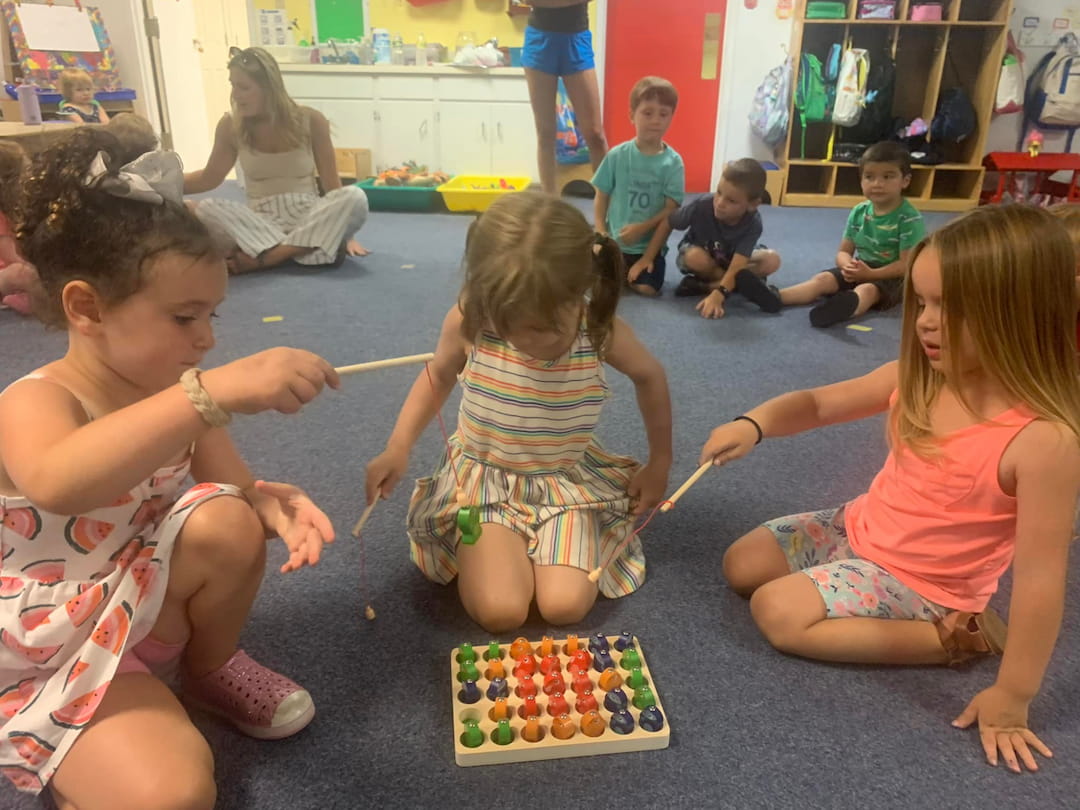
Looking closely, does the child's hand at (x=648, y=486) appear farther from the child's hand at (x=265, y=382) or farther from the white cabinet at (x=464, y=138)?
the white cabinet at (x=464, y=138)

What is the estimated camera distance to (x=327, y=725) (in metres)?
0.87

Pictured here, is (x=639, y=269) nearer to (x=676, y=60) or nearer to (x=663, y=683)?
(x=663, y=683)

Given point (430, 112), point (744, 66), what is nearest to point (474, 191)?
point (430, 112)

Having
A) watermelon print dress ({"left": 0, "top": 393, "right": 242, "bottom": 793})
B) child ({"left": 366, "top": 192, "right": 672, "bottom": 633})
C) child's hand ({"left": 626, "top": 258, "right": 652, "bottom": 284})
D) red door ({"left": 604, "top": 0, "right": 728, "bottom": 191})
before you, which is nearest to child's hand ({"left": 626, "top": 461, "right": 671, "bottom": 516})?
child ({"left": 366, "top": 192, "right": 672, "bottom": 633})

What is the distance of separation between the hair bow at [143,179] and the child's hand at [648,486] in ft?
2.26

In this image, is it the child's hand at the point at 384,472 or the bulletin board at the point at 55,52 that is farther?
the bulletin board at the point at 55,52

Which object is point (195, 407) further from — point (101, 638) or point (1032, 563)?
point (1032, 563)

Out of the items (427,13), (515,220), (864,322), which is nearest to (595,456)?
(515,220)

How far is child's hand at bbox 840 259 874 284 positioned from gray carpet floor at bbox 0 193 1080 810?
0.86 m

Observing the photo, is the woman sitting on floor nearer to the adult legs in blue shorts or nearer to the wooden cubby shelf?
the adult legs in blue shorts

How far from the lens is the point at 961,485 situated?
90 cm

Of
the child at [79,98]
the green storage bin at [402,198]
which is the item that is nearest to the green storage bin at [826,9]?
the green storage bin at [402,198]

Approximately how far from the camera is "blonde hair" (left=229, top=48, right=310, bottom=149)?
244 centimetres

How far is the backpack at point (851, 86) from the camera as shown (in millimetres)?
3660
